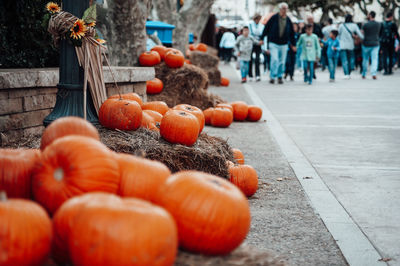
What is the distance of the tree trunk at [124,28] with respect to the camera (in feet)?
31.6

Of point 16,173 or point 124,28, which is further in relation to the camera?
point 124,28

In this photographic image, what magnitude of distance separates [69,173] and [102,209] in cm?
49

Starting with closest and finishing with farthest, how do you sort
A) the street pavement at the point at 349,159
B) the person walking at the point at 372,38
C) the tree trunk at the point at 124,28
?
the street pavement at the point at 349,159 → the tree trunk at the point at 124,28 → the person walking at the point at 372,38

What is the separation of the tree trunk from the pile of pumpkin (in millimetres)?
7118

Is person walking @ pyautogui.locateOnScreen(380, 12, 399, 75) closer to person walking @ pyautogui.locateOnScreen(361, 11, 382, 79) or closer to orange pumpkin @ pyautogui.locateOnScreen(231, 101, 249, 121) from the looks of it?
person walking @ pyautogui.locateOnScreen(361, 11, 382, 79)

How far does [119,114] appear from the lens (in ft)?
15.8

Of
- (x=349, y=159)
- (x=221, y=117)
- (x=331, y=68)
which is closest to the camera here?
(x=349, y=159)

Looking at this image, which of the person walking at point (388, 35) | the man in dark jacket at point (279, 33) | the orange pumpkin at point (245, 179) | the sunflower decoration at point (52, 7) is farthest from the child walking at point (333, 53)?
the sunflower decoration at point (52, 7)

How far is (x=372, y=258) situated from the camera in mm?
3738

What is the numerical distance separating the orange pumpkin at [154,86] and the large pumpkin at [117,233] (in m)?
8.76

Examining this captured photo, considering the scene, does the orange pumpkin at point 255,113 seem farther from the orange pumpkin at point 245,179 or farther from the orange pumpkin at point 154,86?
the orange pumpkin at point 245,179

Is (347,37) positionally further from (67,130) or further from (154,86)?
(67,130)

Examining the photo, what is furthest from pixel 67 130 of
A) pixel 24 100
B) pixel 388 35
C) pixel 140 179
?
pixel 388 35

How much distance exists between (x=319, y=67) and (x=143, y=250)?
30.6m
